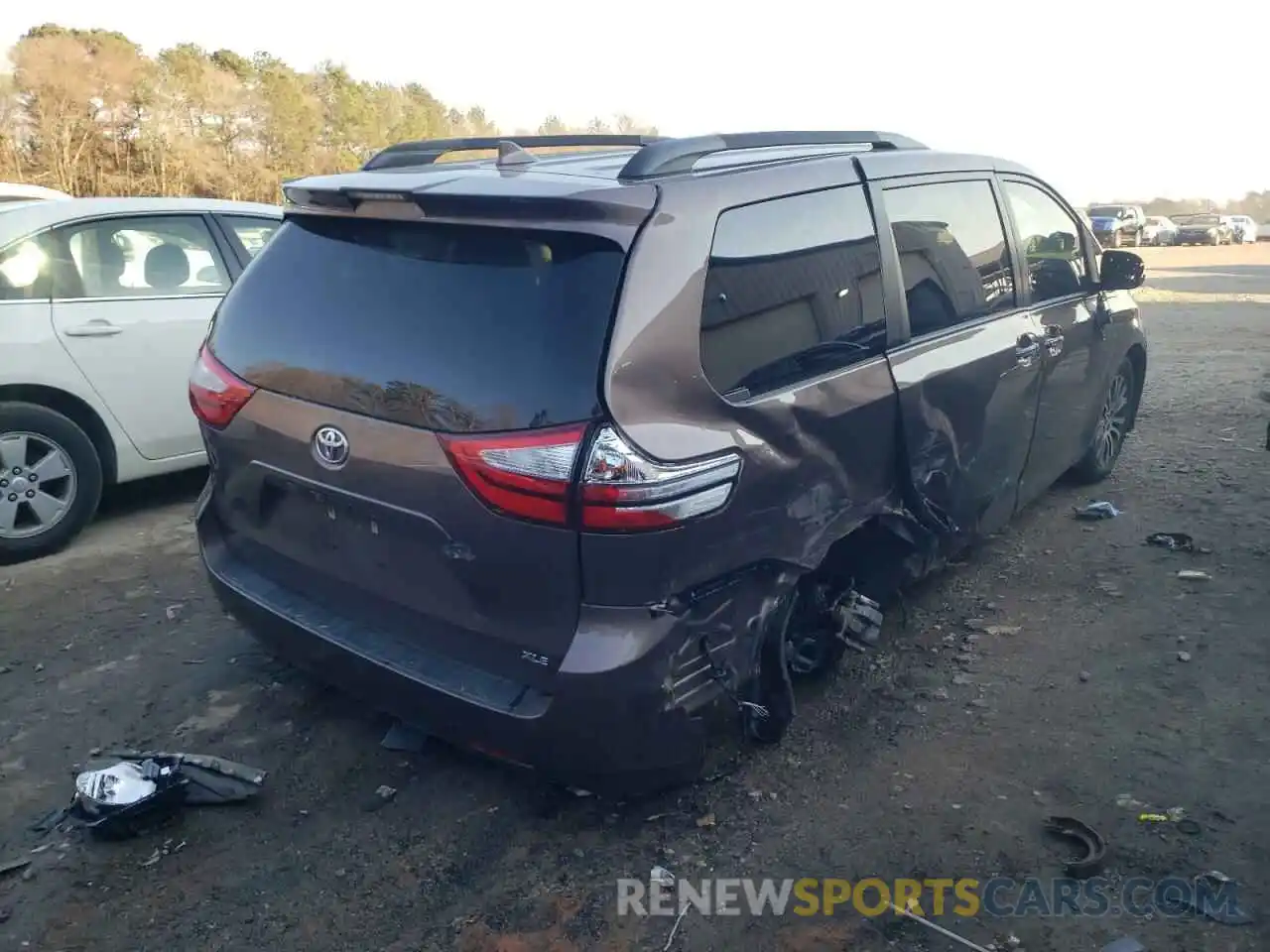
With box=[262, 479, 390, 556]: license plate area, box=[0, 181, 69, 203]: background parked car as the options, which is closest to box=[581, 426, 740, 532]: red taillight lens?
box=[262, 479, 390, 556]: license plate area

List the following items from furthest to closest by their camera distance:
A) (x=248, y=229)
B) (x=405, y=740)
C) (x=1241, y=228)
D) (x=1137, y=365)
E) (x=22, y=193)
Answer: (x=1241, y=228) < (x=22, y=193) < (x=1137, y=365) < (x=248, y=229) < (x=405, y=740)

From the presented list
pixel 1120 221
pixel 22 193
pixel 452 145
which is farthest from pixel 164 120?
pixel 1120 221

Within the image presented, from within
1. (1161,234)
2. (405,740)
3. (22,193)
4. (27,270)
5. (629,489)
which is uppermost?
(1161,234)

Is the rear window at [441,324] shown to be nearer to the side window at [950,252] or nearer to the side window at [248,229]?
the side window at [950,252]

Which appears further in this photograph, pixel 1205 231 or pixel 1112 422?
pixel 1205 231

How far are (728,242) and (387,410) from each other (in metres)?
1.06

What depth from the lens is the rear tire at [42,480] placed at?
492 centimetres

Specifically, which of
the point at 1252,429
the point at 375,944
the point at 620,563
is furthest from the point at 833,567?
the point at 1252,429

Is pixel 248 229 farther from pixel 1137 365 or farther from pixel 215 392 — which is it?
pixel 1137 365

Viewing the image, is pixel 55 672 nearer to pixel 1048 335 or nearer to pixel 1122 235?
pixel 1048 335

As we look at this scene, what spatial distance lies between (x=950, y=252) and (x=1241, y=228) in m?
46.1

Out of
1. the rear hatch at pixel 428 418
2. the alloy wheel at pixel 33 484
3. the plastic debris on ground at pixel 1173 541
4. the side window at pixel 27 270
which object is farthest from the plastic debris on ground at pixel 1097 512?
the side window at pixel 27 270

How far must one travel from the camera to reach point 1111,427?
617 cm

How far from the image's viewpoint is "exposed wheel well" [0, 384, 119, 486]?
4977 mm
